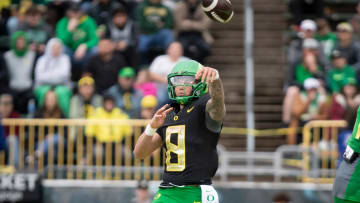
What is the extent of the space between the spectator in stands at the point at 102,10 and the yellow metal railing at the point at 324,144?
5.03 meters

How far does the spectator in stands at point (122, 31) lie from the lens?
1495cm

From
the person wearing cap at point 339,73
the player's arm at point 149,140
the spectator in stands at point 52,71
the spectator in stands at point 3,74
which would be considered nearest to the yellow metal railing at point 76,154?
the spectator in stands at point 52,71

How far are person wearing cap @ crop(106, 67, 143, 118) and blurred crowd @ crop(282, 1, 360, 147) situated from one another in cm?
266

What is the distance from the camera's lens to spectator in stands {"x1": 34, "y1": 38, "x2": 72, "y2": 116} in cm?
1405

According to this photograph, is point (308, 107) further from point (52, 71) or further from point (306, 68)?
point (52, 71)

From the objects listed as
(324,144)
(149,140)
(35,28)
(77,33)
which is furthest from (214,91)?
(35,28)

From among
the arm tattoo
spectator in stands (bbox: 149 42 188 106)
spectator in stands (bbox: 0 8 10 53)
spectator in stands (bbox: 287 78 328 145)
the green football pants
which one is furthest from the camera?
spectator in stands (bbox: 0 8 10 53)

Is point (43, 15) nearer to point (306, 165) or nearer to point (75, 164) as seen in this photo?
point (75, 164)

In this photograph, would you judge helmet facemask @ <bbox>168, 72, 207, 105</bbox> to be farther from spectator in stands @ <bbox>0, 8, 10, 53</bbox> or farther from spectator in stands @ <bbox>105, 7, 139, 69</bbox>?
spectator in stands @ <bbox>0, 8, 10, 53</bbox>

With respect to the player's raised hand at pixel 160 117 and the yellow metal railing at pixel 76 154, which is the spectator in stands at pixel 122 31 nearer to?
the yellow metal railing at pixel 76 154

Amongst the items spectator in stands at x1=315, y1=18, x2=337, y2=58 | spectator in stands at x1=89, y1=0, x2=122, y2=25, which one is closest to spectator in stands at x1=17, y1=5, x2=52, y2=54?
spectator in stands at x1=89, y1=0, x2=122, y2=25

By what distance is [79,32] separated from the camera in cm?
1523

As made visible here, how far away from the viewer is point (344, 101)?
543 inches

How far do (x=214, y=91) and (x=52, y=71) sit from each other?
7.89m
